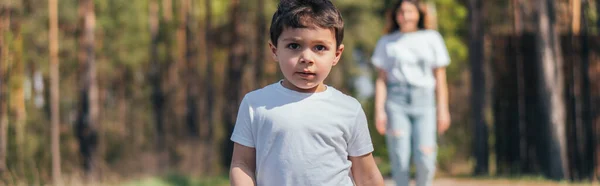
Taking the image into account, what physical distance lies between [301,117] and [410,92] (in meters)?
3.45

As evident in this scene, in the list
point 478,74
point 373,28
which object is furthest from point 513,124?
point 373,28

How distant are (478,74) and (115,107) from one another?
31.1 metres

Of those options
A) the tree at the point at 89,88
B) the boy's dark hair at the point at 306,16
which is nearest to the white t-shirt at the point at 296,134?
the boy's dark hair at the point at 306,16

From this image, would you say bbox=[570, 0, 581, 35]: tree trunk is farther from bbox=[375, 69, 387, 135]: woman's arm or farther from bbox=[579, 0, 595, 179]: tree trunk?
bbox=[375, 69, 387, 135]: woman's arm

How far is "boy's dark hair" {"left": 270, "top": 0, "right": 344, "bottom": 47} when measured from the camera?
3.37 metres

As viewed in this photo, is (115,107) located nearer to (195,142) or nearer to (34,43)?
(34,43)

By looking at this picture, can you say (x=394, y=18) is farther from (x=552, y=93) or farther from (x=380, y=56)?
(x=552, y=93)

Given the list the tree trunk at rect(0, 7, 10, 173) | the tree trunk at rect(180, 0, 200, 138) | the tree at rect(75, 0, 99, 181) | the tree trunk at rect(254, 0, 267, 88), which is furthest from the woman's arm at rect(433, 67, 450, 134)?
the tree trunk at rect(180, 0, 200, 138)

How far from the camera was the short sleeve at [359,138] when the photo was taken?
11.7 feet

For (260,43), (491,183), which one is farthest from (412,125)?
(260,43)

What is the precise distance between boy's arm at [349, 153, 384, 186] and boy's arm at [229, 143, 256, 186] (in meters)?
0.38

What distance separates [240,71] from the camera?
94.3 feet

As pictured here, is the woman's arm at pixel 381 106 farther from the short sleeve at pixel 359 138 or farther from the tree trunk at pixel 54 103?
the tree trunk at pixel 54 103

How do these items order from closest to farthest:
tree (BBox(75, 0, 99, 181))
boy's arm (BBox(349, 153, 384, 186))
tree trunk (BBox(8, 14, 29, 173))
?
1. boy's arm (BBox(349, 153, 384, 186))
2. tree trunk (BBox(8, 14, 29, 173))
3. tree (BBox(75, 0, 99, 181))
